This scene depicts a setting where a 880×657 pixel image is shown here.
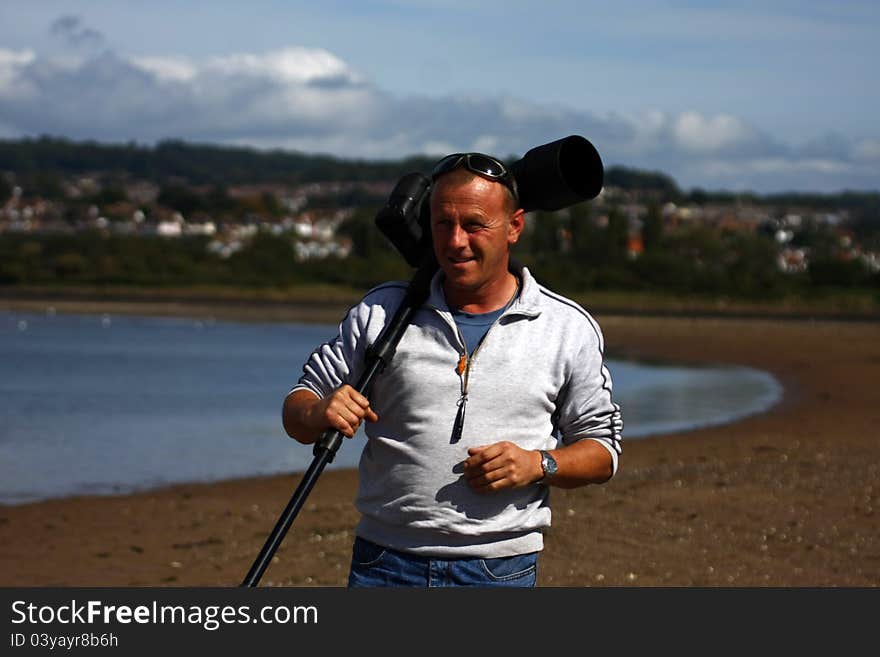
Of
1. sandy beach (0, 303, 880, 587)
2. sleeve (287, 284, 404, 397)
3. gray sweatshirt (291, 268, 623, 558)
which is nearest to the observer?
gray sweatshirt (291, 268, 623, 558)

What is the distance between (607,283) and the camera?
6750cm

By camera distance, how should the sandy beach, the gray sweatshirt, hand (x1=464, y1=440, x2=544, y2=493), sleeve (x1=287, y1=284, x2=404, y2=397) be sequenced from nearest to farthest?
hand (x1=464, y1=440, x2=544, y2=493)
the gray sweatshirt
sleeve (x1=287, y1=284, x2=404, y2=397)
the sandy beach

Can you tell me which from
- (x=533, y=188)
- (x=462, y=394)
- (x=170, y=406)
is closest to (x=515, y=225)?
(x=533, y=188)

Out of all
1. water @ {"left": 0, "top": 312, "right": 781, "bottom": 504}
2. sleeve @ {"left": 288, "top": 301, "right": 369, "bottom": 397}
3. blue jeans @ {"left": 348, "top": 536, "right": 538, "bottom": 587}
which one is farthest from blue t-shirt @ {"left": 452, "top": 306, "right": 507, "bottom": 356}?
water @ {"left": 0, "top": 312, "right": 781, "bottom": 504}

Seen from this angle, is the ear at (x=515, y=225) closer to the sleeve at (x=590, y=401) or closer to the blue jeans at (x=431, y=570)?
the sleeve at (x=590, y=401)

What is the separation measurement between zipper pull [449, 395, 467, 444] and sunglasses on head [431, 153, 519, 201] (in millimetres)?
468

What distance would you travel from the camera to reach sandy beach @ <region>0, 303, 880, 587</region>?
816cm

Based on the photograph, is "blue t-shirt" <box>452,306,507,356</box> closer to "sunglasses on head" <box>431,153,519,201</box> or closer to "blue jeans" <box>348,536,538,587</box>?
"sunglasses on head" <box>431,153,519,201</box>

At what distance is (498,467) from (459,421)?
0.15 meters

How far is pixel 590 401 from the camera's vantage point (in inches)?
124

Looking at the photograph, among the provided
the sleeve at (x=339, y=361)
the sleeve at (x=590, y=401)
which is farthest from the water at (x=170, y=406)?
the sleeve at (x=590, y=401)

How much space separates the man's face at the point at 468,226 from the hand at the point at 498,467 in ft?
1.21

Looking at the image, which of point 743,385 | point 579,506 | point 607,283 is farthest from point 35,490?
point 607,283

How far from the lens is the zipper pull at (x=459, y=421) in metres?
3.04
